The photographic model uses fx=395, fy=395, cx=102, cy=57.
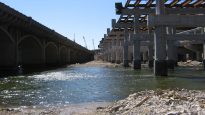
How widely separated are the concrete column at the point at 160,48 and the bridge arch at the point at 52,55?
5333 cm

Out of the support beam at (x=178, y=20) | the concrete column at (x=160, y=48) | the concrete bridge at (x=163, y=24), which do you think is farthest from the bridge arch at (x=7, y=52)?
the support beam at (x=178, y=20)

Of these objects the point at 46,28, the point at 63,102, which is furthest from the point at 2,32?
the point at 63,102

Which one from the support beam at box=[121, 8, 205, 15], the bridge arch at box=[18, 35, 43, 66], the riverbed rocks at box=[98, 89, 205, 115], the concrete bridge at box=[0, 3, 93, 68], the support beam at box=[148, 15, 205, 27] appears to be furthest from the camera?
the bridge arch at box=[18, 35, 43, 66]

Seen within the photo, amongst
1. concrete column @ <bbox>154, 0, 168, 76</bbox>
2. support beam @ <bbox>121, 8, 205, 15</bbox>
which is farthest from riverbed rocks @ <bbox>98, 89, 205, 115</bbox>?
support beam @ <bbox>121, 8, 205, 15</bbox>

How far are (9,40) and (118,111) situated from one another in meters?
42.2

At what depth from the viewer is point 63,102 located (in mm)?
21453

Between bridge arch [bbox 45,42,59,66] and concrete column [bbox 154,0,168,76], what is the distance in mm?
53332

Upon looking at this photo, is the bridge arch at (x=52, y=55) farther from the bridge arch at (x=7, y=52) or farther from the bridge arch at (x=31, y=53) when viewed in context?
the bridge arch at (x=7, y=52)

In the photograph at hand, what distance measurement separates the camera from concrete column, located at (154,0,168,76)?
40781 mm

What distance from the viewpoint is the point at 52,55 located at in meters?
102

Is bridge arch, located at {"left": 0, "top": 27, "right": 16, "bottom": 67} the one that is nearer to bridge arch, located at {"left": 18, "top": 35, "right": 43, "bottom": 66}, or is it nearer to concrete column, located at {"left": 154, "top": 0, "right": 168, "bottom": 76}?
bridge arch, located at {"left": 18, "top": 35, "right": 43, "bottom": 66}

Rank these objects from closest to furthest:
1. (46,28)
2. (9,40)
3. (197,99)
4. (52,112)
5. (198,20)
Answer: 1. (197,99)
2. (52,112)
3. (198,20)
4. (9,40)
5. (46,28)

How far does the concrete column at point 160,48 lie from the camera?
40.8 metres

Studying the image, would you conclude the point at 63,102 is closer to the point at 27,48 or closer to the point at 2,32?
the point at 2,32
